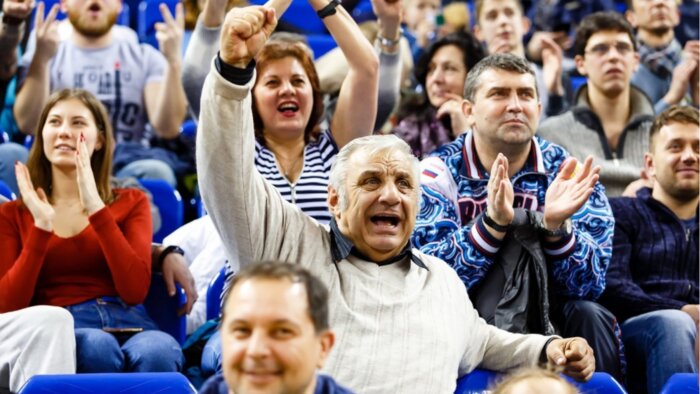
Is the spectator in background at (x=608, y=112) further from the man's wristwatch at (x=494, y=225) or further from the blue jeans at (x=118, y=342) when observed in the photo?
the blue jeans at (x=118, y=342)

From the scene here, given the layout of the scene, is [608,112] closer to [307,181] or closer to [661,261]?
[661,261]

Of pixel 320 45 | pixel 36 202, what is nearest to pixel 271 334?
pixel 36 202

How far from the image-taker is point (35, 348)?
277 cm

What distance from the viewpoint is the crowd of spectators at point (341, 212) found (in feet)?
8.18

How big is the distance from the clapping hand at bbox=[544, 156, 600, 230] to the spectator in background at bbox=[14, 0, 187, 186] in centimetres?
169

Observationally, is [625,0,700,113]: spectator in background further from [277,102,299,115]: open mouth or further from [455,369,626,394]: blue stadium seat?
[455,369,626,394]: blue stadium seat

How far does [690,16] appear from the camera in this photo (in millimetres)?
6219

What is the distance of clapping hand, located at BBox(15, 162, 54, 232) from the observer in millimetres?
3056

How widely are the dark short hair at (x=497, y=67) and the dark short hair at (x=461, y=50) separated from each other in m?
0.96

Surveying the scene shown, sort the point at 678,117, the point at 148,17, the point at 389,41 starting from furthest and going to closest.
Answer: the point at 148,17, the point at 389,41, the point at 678,117

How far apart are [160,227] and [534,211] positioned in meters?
1.44

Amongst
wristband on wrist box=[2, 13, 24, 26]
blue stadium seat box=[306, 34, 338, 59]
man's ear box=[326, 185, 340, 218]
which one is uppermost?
blue stadium seat box=[306, 34, 338, 59]

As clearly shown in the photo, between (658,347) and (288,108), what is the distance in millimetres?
1191

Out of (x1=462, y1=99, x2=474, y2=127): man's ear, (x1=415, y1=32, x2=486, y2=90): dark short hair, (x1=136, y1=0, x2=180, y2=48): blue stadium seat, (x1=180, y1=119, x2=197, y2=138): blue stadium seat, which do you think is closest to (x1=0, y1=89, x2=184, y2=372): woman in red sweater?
(x1=462, y1=99, x2=474, y2=127): man's ear
